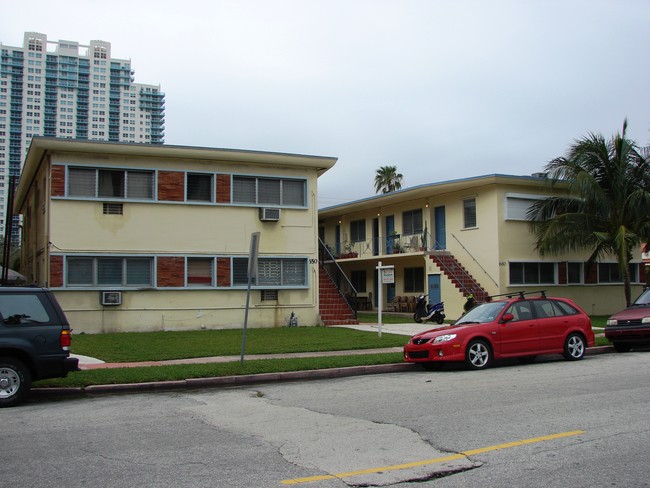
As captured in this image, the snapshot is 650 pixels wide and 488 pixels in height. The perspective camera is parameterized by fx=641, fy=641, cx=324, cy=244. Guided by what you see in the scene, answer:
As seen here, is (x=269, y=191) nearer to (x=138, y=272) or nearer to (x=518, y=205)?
(x=138, y=272)

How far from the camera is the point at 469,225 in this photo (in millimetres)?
28547

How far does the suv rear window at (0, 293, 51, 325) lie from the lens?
9.53 m

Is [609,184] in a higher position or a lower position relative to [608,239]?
higher

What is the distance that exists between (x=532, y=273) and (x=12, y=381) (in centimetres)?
2299

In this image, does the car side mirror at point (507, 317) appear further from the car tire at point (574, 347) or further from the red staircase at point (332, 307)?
the red staircase at point (332, 307)

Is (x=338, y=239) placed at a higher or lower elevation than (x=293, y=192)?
lower

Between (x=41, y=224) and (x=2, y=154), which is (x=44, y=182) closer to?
(x=41, y=224)

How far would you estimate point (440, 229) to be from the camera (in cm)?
3045

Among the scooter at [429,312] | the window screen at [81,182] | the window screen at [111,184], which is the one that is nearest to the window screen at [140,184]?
the window screen at [111,184]

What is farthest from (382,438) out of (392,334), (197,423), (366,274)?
(366,274)

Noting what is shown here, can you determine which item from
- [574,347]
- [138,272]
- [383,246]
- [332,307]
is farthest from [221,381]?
[383,246]

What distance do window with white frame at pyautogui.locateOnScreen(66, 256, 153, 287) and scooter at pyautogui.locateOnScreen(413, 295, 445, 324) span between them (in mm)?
10729

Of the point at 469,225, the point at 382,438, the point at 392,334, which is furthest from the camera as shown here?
the point at 469,225

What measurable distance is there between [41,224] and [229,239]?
6.74 meters
